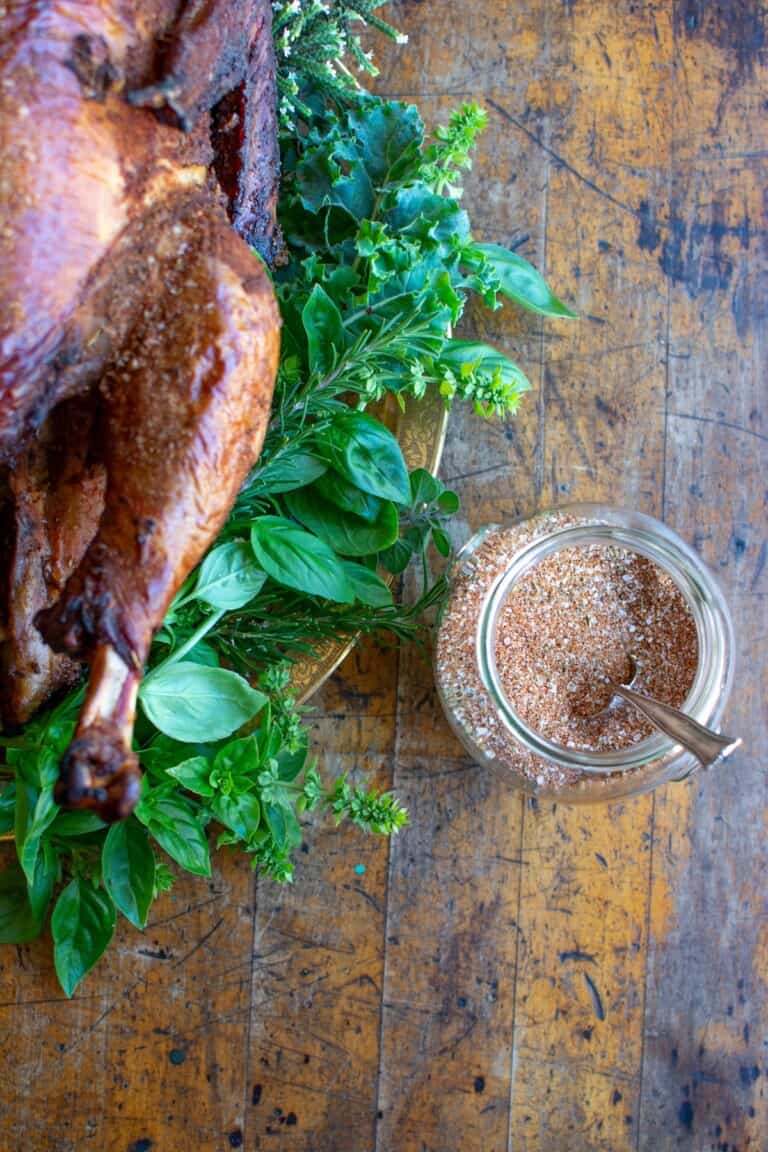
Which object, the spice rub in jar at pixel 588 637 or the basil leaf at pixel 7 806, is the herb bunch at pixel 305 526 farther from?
the spice rub in jar at pixel 588 637

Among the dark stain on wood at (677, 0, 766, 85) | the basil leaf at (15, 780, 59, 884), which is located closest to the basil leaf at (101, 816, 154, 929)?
the basil leaf at (15, 780, 59, 884)

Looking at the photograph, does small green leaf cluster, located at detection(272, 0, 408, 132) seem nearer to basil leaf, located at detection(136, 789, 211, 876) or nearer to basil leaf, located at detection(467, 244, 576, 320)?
basil leaf, located at detection(467, 244, 576, 320)

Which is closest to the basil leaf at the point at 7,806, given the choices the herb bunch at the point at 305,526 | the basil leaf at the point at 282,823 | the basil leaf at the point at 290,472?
the herb bunch at the point at 305,526

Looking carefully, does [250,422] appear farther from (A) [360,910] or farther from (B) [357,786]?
(A) [360,910]

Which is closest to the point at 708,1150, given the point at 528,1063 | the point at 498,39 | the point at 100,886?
the point at 528,1063

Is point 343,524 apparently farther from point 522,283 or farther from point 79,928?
point 79,928

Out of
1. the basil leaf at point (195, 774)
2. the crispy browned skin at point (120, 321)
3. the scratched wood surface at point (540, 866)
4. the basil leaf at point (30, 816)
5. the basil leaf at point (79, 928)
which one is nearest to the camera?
the crispy browned skin at point (120, 321)
